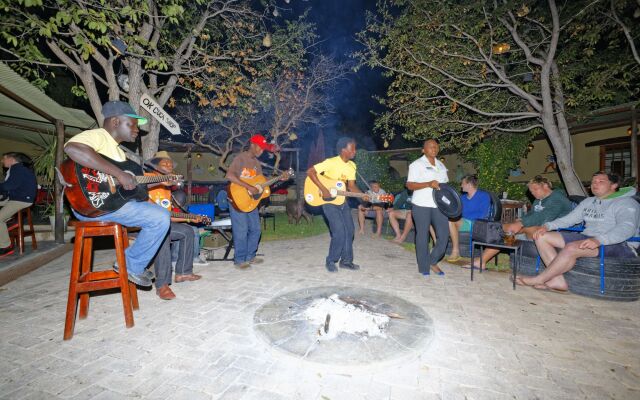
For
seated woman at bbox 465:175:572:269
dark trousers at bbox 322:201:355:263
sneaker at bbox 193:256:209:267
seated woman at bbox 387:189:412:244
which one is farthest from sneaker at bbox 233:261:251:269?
seated woman at bbox 387:189:412:244

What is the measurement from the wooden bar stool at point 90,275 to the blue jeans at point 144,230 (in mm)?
112

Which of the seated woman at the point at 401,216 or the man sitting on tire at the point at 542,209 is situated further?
the seated woman at the point at 401,216

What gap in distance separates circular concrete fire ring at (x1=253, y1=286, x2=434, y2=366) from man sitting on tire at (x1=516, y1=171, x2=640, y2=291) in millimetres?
2445

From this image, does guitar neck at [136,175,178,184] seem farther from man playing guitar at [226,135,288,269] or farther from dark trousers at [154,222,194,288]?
man playing guitar at [226,135,288,269]

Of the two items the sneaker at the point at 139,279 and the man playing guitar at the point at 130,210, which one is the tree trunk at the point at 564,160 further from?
the sneaker at the point at 139,279

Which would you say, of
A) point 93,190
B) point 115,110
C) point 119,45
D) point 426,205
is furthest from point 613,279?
point 119,45

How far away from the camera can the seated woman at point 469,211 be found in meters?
6.34

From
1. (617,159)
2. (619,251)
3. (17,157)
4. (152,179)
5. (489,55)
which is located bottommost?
(619,251)

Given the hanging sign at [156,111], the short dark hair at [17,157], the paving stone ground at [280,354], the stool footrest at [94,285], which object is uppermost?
the hanging sign at [156,111]

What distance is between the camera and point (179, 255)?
4801 mm

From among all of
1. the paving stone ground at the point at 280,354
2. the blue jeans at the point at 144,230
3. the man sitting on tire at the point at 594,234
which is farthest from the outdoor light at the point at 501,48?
the blue jeans at the point at 144,230

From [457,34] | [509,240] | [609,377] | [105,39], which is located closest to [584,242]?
[509,240]

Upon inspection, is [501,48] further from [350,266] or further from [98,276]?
[98,276]

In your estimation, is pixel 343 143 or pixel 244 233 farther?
pixel 244 233
